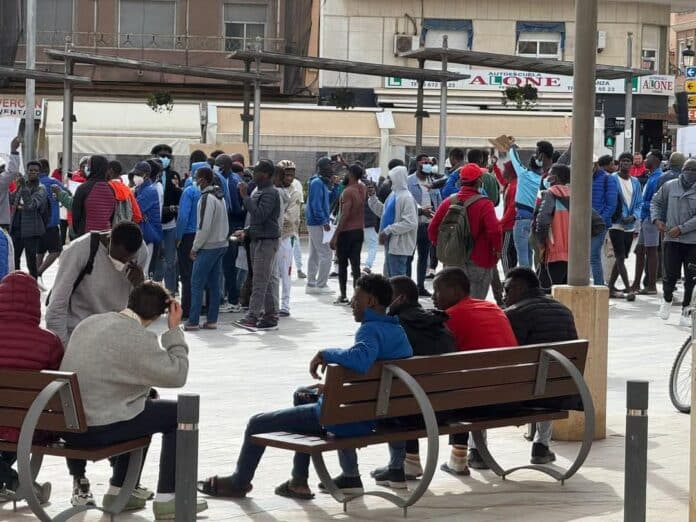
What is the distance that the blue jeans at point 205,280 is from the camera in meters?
16.7

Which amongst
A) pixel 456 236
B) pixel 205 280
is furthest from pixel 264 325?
pixel 456 236

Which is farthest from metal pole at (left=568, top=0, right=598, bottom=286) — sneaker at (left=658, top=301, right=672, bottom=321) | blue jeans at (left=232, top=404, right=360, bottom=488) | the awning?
the awning

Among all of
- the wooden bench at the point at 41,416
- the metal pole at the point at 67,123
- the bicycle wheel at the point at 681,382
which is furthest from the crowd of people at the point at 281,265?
the bicycle wheel at the point at 681,382

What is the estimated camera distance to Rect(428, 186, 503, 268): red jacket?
13.6 meters

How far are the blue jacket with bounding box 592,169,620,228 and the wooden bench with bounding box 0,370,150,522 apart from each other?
12.6 metres

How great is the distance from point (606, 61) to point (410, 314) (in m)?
43.6

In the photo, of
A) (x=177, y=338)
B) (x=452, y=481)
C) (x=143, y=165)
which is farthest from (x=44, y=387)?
(x=143, y=165)

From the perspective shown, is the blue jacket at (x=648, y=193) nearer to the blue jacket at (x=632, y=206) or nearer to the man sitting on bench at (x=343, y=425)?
the blue jacket at (x=632, y=206)

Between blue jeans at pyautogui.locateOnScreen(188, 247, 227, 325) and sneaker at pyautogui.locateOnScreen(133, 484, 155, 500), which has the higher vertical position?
blue jeans at pyautogui.locateOnScreen(188, 247, 227, 325)

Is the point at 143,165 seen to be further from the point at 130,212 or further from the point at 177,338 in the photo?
the point at 177,338

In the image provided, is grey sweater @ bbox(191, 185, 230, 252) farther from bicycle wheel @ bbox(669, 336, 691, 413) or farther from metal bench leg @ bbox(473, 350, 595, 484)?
metal bench leg @ bbox(473, 350, 595, 484)

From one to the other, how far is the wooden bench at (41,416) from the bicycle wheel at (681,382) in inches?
212

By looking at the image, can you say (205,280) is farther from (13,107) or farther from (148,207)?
(13,107)

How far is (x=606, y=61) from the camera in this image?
50.8 meters
